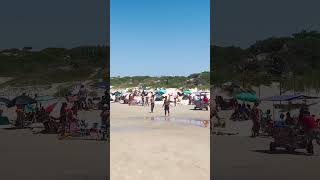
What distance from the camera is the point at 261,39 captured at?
9680 mm

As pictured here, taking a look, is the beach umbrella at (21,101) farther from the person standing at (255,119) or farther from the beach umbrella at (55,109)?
the person standing at (255,119)

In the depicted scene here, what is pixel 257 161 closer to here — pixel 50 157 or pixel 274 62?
pixel 50 157

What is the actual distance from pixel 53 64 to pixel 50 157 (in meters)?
3.42

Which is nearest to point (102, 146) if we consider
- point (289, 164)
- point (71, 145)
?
point (71, 145)

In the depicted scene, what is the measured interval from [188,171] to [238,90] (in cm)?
569

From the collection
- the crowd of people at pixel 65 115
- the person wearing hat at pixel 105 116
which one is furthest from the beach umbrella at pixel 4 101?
the person wearing hat at pixel 105 116

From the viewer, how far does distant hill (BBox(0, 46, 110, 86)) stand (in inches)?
367

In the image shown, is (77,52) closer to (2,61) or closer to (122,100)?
(2,61)

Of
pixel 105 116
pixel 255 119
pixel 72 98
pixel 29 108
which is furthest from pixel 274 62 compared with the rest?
pixel 29 108

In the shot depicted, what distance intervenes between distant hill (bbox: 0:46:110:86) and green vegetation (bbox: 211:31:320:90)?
98.2 inches

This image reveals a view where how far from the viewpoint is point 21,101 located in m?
10.2

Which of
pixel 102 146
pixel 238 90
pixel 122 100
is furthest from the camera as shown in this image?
pixel 122 100

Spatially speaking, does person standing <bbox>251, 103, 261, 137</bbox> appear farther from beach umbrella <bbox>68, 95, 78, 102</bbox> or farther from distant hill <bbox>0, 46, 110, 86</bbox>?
beach umbrella <bbox>68, 95, 78, 102</bbox>

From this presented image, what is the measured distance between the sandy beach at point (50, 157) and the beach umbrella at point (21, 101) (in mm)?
644
